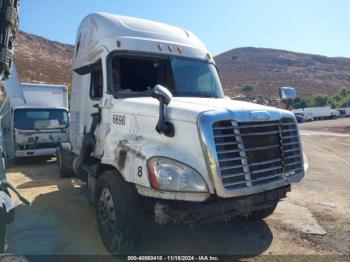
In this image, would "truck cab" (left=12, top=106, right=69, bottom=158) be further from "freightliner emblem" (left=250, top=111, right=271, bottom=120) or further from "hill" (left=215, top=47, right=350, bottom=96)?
"hill" (left=215, top=47, right=350, bottom=96)

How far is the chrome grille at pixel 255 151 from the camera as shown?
3.94m

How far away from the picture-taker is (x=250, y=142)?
418 cm

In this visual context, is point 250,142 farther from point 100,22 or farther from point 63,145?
point 63,145

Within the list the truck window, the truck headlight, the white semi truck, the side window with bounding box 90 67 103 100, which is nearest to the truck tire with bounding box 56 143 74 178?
the white semi truck

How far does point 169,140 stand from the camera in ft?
13.9

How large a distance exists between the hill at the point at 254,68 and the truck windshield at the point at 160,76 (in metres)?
36.3

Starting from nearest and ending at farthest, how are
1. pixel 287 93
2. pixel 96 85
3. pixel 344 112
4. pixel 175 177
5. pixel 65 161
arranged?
1. pixel 175 177
2. pixel 96 85
3. pixel 287 93
4. pixel 65 161
5. pixel 344 112

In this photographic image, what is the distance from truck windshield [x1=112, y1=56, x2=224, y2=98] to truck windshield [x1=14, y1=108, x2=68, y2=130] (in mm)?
7820

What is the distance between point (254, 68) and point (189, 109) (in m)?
104

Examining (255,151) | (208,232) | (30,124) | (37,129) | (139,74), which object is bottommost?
(208,232)

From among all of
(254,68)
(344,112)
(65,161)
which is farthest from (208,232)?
(254,68)

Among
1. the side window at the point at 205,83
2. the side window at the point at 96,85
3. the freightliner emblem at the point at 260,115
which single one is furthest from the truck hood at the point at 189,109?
the side window at the point at 96,85

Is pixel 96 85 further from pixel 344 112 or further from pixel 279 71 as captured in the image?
pixel 279 71

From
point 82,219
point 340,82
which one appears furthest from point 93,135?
point 340,82
